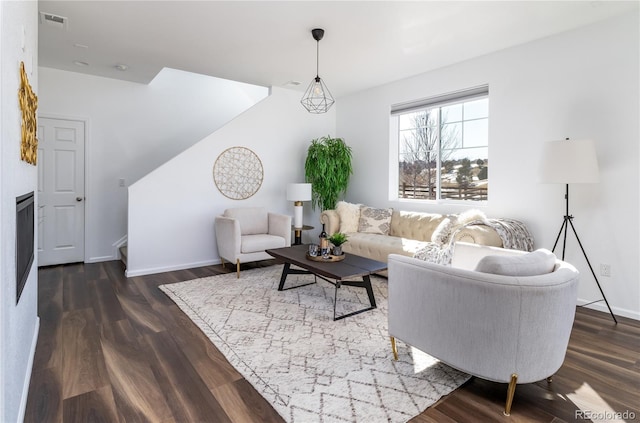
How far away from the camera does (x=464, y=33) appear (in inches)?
136

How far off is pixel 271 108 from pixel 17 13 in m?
3.92

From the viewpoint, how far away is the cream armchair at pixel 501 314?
5.43 feet

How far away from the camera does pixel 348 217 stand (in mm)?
4977

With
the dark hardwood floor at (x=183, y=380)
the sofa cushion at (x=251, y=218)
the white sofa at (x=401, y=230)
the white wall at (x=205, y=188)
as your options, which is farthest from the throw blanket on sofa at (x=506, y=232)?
the white wall at (x=205, y=188)

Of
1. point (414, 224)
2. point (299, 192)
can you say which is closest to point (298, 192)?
point (299, 192)

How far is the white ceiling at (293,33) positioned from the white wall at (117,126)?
327mm

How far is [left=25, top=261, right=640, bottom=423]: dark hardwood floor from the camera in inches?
69.4

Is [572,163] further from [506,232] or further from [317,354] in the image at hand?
[317,354]

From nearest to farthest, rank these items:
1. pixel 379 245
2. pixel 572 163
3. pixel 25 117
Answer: pixel 25 117, pixel 572 163, pixel 379 245

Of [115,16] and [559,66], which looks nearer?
[115,16]

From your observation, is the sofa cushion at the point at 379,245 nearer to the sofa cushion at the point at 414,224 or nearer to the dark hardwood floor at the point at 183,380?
the sofa cushion at the point at 414,224

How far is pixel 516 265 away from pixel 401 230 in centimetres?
290

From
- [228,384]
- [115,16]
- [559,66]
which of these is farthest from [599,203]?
[115,16]

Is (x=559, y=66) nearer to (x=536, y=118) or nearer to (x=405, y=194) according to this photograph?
(x=536, y=118)
